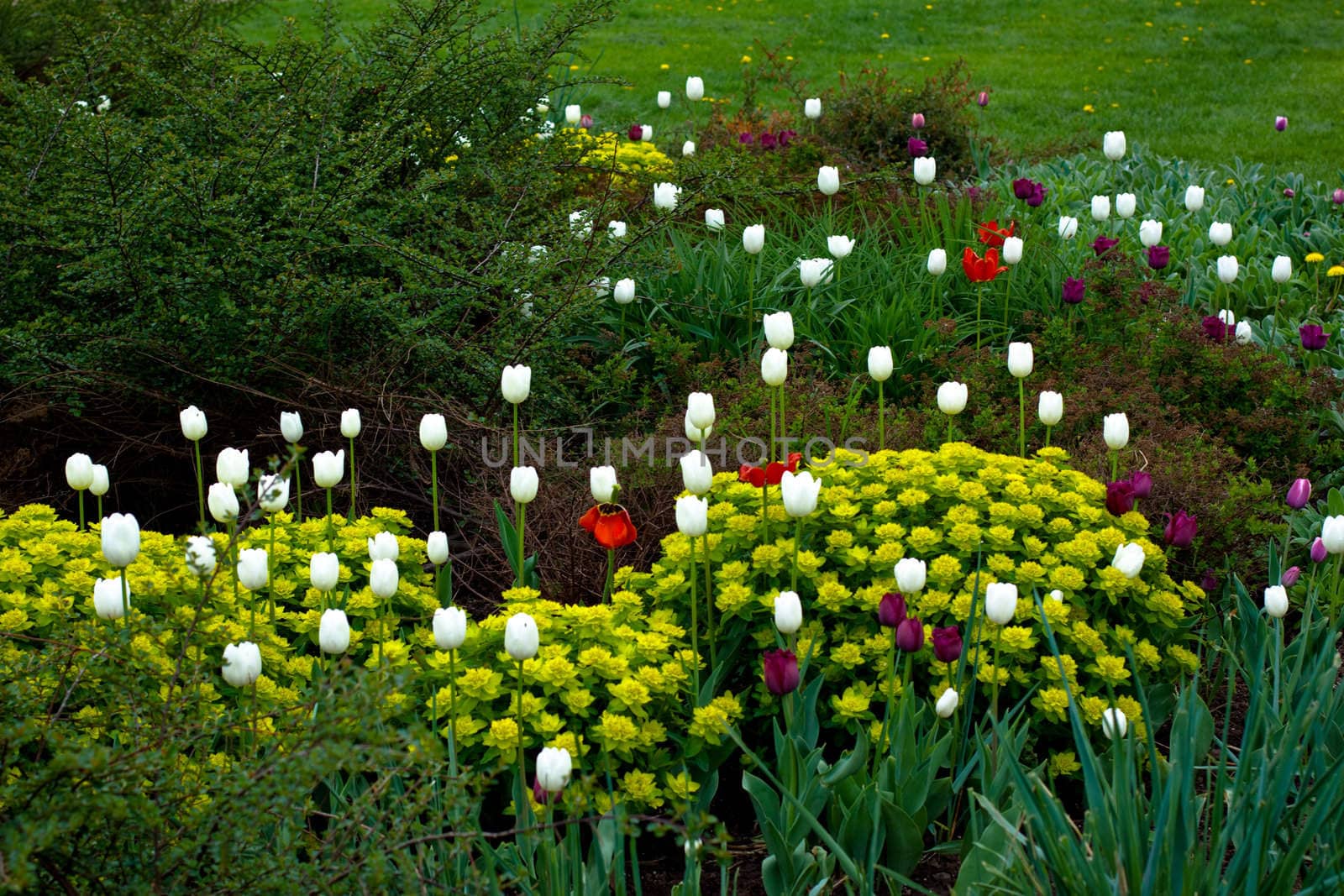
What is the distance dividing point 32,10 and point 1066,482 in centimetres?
761

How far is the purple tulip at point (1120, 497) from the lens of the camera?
3.14 meters

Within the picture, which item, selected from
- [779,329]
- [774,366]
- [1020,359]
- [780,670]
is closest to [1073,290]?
[1020,359]

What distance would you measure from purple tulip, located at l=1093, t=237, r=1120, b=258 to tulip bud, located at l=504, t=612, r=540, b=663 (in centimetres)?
374

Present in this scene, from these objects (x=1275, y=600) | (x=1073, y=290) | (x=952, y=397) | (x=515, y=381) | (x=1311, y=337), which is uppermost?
(x=515, y=381)

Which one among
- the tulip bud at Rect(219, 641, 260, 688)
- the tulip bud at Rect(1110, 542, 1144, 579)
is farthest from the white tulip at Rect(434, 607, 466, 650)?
the tulip bud at Rect(1110, 542, 1144, 579)

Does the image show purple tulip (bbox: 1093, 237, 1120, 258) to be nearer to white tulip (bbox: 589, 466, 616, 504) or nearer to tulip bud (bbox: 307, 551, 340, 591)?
white tulip (bbox: 589, 466, 616, 504)

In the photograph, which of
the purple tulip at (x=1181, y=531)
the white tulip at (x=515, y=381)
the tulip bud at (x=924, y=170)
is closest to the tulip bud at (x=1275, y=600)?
the purple tulip at (x=1181, y=531)

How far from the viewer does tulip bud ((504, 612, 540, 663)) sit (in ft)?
7.79

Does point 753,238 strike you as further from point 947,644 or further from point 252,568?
point 252,568

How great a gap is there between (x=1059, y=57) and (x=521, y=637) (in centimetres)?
1263

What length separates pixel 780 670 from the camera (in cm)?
247

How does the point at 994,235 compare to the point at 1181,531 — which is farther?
the point at 994,235

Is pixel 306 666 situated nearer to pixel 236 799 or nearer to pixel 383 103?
pixel 236 799

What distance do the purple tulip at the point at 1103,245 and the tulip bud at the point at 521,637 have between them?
147 inches
